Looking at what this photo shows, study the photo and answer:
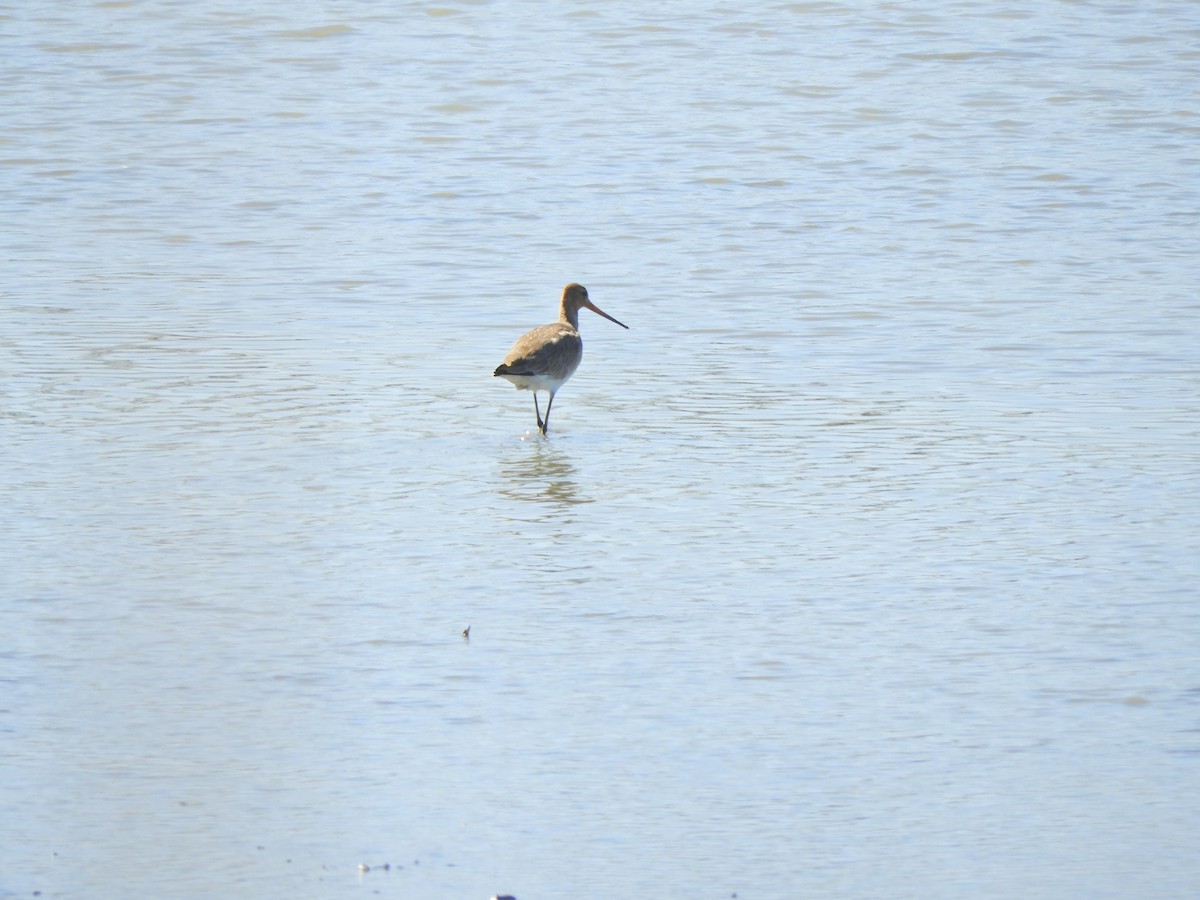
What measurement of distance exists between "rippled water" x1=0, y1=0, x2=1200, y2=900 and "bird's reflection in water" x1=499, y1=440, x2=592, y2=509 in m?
0.03

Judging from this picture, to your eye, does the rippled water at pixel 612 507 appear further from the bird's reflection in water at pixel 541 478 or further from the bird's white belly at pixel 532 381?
the bird's white belly at pixel 532 381

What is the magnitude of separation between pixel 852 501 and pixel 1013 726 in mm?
2178

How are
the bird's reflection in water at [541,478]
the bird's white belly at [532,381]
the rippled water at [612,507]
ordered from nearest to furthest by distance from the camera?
the rippled water at [612,507]
the bird's reflection in water at [541,478]
the bird's white belly at [532,381]

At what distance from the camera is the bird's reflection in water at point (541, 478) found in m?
7.56

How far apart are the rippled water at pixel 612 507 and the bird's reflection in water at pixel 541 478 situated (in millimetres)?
32

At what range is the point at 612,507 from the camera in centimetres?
734

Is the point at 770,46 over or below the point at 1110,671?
below

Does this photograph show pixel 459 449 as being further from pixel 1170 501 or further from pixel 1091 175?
pixel 1091 175

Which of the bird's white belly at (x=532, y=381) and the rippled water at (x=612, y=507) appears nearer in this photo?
the rippled water at (x=612, y=507)

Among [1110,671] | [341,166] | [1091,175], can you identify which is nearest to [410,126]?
[341,166]

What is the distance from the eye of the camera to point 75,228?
42.9ft

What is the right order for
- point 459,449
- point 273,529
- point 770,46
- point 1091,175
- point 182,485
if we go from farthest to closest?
point 770,46 → point 1091,175 → point 459,449 → point 182,485 → point 273,529

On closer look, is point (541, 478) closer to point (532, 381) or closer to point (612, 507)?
point (612, 507)

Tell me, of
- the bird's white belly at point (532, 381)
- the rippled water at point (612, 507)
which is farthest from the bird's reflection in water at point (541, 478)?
the bird's white belly at point (532, 381)
